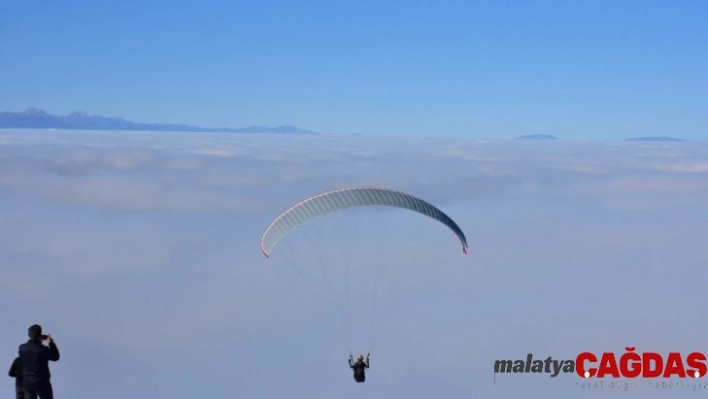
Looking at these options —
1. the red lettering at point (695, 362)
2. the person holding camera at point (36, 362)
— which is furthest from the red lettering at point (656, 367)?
the person holding camera at point (36, 362)

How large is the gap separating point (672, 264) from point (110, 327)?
550 ft

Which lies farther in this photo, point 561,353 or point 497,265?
point 497,265

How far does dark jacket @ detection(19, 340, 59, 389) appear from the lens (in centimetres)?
1001

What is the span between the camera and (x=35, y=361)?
1009 centimetres

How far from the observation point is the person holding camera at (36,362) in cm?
1000

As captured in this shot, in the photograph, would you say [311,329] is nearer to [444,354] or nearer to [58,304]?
[444,354]

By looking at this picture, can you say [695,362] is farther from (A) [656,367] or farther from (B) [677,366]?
(A) [656,367]

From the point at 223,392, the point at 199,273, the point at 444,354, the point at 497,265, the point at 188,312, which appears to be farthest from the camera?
the point at 497,265

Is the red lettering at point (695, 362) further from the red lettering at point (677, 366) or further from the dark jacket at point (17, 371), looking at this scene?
the dark jacket at point (17, 371)

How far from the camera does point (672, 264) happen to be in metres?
190

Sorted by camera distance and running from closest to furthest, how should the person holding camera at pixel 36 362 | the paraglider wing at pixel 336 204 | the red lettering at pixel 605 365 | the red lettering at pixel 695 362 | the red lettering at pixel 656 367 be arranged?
1. the person holding camera at pixel 36 362
2. the paraglider wing at pixel 336 204
3. the red lettering at pixel 605 365
4. the red lettering at pixel 656 367
5. the red lettering at pixel 695 362

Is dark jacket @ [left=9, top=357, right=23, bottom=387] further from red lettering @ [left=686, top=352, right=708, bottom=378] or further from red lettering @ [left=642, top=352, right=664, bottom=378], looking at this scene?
red lettering @ [left=686, top=352, right=708, bottom=378]

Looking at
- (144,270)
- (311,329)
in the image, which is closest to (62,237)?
(144,270)

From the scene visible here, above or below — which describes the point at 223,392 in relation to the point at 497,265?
below
